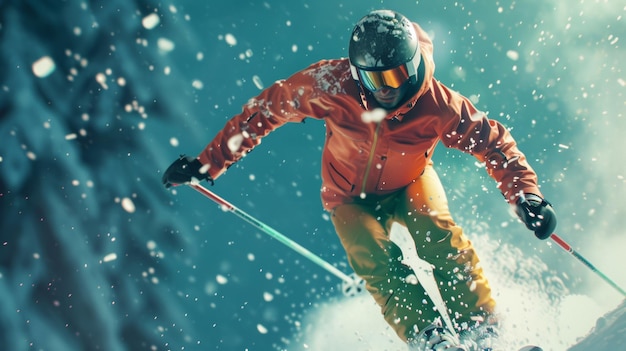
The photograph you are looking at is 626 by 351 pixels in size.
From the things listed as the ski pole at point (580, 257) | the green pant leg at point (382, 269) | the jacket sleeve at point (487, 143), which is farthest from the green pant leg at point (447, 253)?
the ski pole at point (580, 257)

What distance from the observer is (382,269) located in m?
2.87

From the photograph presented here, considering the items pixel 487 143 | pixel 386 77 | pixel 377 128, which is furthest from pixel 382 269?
pixel 386 77

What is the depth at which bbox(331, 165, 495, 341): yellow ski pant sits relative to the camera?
270 cm

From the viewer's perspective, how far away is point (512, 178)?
2838 mm

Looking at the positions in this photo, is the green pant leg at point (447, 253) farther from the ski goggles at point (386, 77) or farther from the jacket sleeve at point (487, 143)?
the ski goggles at point (386, 77)

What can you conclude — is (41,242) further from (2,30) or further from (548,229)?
(548,229)

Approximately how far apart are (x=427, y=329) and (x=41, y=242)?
120 inches

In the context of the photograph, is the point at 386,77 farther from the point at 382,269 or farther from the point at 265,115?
the point at 382,269

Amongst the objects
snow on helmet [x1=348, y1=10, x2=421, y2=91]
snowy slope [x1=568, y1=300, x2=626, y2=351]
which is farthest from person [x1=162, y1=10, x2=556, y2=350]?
snowy slope [x1=568, y1=300, x2=626, y2=351]

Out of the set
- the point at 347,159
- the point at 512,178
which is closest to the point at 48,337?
the point at 347,159

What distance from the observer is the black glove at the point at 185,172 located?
315cm

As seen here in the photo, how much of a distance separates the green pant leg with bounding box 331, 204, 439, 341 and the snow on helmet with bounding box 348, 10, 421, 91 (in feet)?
3.10

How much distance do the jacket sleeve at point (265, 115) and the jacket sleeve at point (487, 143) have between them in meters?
0.75

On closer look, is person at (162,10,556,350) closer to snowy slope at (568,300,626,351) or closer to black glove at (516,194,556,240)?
black glove at (516,194,556,240)
